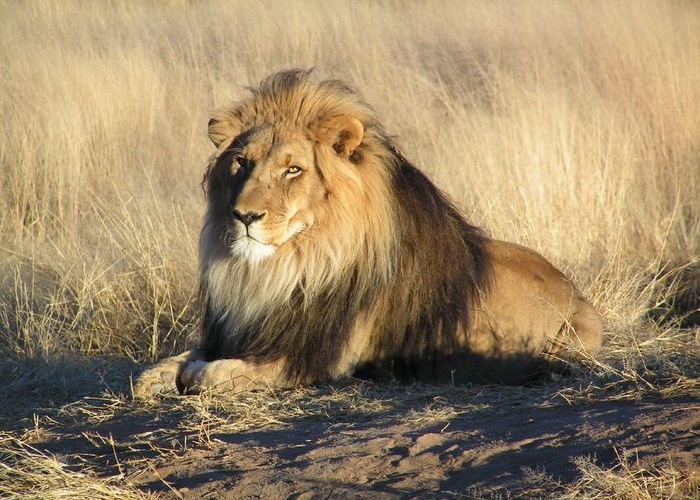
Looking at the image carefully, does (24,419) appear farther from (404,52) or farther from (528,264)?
(404,52)

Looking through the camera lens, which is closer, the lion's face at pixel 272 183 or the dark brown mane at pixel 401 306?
the lion's face at pixel 272 183

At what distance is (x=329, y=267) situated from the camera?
455 centimetres

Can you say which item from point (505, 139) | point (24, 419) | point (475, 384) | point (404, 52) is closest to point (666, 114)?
point (505, 139)

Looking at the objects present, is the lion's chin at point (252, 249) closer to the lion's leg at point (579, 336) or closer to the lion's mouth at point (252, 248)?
the lion's mouth at point (252, 248)

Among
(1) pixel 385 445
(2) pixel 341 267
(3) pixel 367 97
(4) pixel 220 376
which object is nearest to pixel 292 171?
(2) pixel 341 267

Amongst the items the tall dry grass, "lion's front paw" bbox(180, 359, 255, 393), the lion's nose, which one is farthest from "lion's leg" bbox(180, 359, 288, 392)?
the tall dry grass

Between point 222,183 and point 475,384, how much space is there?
4.89 feet

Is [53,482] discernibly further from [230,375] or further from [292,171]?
[292,171]

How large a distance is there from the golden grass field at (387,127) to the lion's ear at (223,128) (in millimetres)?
1194

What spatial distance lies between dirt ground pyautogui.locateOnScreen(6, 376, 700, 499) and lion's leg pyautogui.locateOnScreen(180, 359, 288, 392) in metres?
0.19

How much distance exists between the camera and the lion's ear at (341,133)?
4.52 metres

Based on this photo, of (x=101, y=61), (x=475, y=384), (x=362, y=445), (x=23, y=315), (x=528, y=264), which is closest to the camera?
(x=362, y=445)

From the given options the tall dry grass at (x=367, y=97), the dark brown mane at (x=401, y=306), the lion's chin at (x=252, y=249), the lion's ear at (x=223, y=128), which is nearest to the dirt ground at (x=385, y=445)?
the dark brown mane at (x=401, y=306)

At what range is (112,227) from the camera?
25.1 feet
